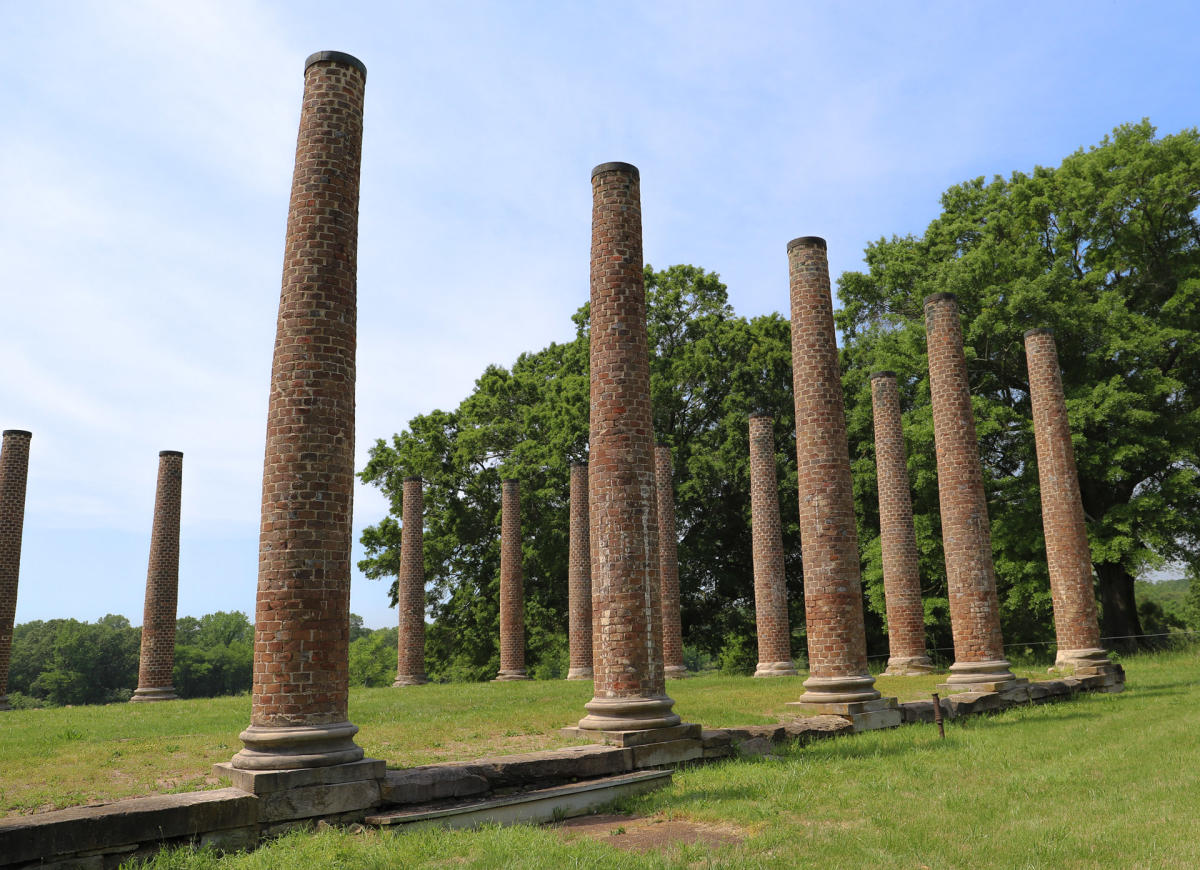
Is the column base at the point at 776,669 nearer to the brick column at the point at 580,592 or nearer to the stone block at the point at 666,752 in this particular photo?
the brick column at the point at 580,592

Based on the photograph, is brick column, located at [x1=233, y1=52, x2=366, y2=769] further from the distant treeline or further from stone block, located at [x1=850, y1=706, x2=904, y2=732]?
the distant treeline

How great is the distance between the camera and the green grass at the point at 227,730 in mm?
10447

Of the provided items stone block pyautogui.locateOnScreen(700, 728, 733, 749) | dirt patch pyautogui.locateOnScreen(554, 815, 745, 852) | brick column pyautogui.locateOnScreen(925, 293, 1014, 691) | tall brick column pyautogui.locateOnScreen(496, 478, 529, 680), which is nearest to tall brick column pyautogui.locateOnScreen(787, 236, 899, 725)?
stone block pyautogui.locateOnScreen(700, 728, 733, 749)

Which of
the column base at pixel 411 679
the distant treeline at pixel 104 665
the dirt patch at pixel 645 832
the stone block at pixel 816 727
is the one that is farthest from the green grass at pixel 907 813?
the distant treeline at pixel 104 665

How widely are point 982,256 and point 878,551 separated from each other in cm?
1108

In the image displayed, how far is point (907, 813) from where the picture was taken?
28.7 feet

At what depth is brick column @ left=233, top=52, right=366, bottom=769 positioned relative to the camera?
348 inches

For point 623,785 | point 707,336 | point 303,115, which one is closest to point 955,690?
point 623,785

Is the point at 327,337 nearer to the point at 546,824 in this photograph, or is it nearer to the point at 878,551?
the point at 546,824

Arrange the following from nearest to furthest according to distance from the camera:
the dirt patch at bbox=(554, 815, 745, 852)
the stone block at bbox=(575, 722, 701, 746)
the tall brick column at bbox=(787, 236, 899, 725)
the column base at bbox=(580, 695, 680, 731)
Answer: the dirt patch at bbox=(554, 815, 745, 852)
the stone block at bbox=(575, 722, 701, 746)
the column base at bbox=(580, 695, 680, 731)
the tall brick column at bbox=(787, 236, 899, 725)

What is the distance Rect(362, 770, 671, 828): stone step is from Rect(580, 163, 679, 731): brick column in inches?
56.0

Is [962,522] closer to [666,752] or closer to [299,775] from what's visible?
[666,752]

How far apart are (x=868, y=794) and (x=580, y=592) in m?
22.8

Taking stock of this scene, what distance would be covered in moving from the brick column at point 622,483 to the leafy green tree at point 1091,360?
798 inches
